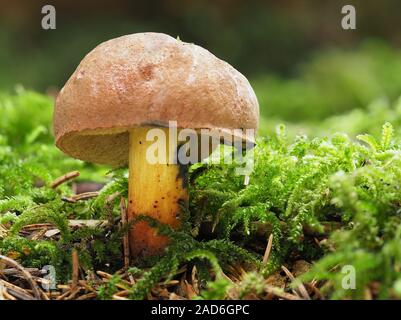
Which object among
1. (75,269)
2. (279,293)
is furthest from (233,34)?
(279,293)

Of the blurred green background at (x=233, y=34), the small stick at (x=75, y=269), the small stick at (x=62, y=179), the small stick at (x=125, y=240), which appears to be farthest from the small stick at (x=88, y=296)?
the blurred green background at (x=233, y=34)

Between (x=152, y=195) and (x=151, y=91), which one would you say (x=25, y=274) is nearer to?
(x=152, y=195)

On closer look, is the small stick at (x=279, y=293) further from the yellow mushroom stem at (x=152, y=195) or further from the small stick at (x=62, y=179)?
the small stick at (x=62, y=179)

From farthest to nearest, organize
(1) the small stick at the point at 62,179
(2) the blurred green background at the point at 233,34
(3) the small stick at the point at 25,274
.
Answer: (2) the blurred green background at the point at 233,34, (1) the small stick at the point at 62,179, (3) the small stick at the point at 25,274

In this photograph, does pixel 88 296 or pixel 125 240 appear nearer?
pixel 88 296

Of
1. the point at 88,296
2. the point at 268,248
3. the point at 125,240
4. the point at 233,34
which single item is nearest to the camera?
the point at 88,296

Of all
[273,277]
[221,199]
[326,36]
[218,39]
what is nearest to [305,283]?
[273,277]

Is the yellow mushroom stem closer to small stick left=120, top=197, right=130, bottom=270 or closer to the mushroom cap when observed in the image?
small stick left=120, top=197, right=130, bottom=270
